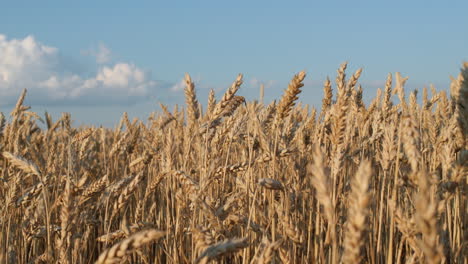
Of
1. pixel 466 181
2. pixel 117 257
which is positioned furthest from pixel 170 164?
pixel 466 181

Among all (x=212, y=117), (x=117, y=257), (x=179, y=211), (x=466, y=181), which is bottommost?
(x=117, y=257)

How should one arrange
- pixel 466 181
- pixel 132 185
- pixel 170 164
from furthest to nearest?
1. pixel 170 164
2. pixel 466 181
3. pixel 132 185

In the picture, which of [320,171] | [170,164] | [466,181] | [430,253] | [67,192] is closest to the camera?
[430,253]

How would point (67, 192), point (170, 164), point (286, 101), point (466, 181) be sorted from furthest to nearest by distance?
point (170, 164)
point (466, 181)
point (286, 101)
point (67, 192)

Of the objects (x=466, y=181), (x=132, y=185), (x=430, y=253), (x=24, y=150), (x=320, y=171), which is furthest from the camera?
(x=24, y=150)

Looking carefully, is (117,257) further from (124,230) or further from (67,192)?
(124,230)

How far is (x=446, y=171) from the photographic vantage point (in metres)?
1.77

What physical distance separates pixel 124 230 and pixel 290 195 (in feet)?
2.55

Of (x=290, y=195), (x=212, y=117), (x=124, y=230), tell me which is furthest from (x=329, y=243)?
(x=124, y=230)

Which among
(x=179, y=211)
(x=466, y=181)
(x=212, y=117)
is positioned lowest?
(x=179, y=211)

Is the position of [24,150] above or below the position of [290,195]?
above

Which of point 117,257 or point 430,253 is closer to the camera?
point 430,253

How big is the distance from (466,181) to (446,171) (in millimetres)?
188

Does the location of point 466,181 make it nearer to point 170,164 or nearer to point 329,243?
point 329,243
